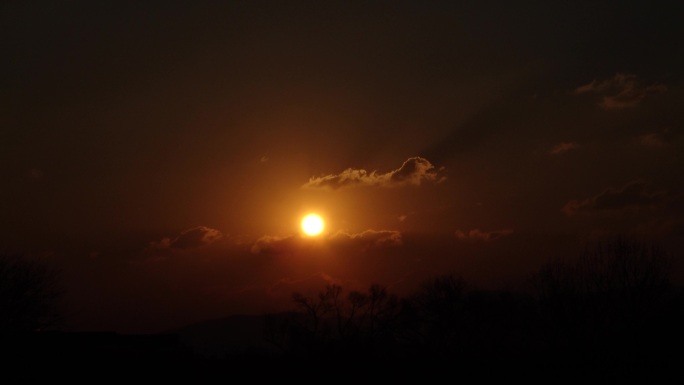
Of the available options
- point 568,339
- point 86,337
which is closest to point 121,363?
point 86,337

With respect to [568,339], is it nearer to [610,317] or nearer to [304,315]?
[610,317]

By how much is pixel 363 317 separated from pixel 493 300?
71.9ft

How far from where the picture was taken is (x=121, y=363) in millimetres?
42688

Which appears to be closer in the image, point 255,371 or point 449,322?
point 255,371

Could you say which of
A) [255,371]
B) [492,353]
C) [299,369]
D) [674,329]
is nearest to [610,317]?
[674,329]

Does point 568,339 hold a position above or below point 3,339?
below

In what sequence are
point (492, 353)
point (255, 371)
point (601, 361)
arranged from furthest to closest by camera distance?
1. point (492, 353)
2. point (255, 371)
3. point (601, 361)

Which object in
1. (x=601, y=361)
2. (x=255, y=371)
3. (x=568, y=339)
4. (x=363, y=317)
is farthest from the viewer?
(x=363, y=317)

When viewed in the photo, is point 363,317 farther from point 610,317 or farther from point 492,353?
point 610,317

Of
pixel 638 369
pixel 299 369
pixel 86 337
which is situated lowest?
pixel 638 369

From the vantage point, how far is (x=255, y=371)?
51375 millimetres

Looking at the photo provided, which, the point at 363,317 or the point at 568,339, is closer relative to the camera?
the point at 568,339

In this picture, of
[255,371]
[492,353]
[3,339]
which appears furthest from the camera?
[492,353]

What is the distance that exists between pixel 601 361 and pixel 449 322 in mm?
39207
